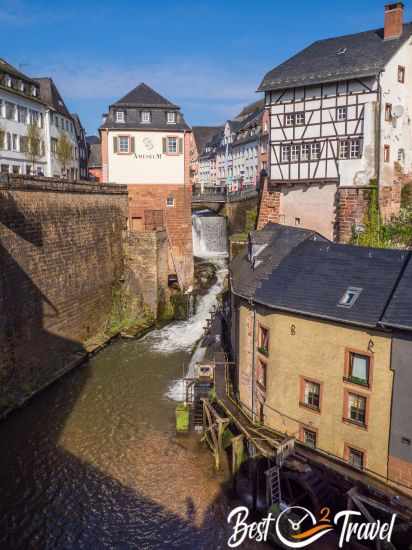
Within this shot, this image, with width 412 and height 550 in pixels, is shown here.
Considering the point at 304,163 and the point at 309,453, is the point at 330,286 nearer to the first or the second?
the point at 309,453

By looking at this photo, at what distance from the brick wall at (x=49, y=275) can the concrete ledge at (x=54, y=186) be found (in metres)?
0.04

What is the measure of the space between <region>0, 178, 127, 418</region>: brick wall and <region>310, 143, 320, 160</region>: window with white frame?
35.9 ft

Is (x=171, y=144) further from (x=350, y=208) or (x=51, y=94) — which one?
(x=51, y=94)

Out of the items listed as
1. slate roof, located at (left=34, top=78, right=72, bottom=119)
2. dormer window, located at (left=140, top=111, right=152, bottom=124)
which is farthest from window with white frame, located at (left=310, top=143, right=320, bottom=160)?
slate roof, located at (left=34, top=78, right=72, bottom=119)

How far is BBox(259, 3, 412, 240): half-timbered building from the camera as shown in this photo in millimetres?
24375

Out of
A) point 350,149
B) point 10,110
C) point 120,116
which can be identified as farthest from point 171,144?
point 10,110

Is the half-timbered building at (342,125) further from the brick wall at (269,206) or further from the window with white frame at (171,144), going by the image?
the window with white frame at (171,144)

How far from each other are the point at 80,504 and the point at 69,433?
3.66 metres

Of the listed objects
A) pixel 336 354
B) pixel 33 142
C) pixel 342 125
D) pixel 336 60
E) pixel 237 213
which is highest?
pixel 336 60

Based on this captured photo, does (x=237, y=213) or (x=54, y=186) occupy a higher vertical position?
(x=54, y=186)

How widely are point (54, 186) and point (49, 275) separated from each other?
12.8ft

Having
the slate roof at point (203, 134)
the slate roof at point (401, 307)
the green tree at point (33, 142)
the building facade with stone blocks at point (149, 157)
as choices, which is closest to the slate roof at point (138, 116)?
the building facade with stone blocks at point (149, 157)

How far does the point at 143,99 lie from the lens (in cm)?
3166

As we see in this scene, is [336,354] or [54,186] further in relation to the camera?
[54,186]
